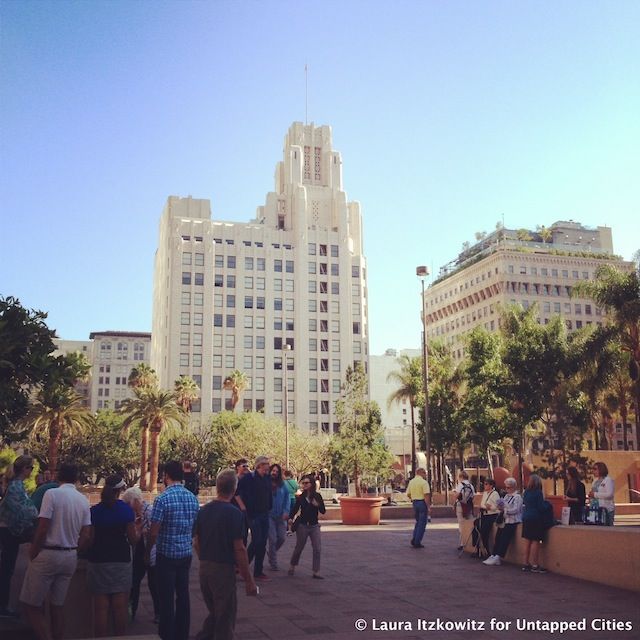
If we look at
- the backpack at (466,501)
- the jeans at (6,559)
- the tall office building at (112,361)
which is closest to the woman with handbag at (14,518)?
the jeans at (6,559)

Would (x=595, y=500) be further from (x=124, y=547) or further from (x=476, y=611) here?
(x=124, y=547)

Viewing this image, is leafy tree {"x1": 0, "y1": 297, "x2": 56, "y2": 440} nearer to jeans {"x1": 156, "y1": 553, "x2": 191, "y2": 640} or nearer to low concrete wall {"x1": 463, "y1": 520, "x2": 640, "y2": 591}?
jeans {"x1": 156, "y1": 553, "x2": 191, "y2": 640}

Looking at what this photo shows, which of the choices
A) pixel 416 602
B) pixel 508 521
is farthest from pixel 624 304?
pixel 416 602

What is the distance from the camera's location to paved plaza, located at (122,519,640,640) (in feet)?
25.3

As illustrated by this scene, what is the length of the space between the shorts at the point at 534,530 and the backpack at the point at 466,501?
310 cm

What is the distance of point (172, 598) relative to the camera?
6.77m

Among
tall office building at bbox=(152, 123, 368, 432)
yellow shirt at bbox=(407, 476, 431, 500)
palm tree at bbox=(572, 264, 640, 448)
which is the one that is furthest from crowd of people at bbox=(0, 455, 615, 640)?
tall office building at bbox=(152, 123, 368, 432)

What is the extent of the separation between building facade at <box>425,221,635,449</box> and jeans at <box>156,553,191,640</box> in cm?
9945

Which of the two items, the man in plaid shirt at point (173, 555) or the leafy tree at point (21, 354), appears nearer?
the man in plaid shirt at point (173, 555)

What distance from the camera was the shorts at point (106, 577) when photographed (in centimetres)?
691

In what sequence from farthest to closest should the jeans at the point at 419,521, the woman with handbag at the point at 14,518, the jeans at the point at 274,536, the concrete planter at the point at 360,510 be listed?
1. the concrete planter at the point at 360,510
2. the jeans at the point at 419,521
3. the jeans at the point at 274,536
4. the woman with handbag at the point at 14,518

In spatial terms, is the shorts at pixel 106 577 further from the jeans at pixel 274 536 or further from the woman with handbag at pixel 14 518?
the jeans at pixel 274 536

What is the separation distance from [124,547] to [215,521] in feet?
3.69

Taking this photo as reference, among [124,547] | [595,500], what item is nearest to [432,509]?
[595,500]
